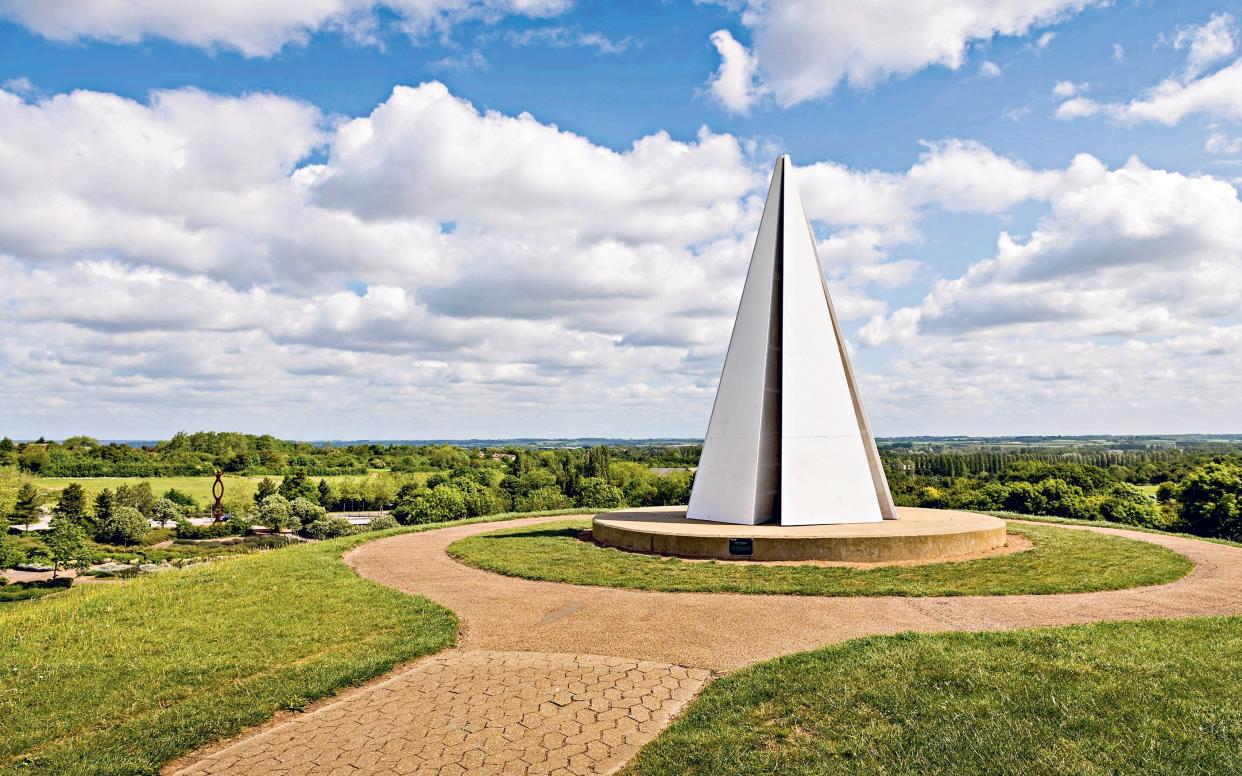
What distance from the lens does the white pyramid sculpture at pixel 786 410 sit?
1511cm

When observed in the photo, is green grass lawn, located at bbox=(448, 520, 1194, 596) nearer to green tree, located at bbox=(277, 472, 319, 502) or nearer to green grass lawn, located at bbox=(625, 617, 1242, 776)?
green grass lawn, located at bbox=(625, 617, 1242, 776)

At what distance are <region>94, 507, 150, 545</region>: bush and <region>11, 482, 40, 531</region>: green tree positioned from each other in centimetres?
810

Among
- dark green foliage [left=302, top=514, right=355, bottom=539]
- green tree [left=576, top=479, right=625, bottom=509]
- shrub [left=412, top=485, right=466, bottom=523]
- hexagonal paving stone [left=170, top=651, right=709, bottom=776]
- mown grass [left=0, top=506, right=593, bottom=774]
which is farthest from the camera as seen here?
dark green foliage [left=302, top=514, right=355, bottom=539]

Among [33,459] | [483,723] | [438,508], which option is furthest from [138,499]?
[483,723]

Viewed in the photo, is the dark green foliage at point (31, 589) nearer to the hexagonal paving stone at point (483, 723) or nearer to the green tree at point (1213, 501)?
the hexagonal paving stone at point (483, 723)

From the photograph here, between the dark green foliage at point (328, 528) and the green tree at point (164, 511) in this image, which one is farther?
the green tree at point (164, 511)

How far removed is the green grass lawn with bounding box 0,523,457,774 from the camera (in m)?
5.77

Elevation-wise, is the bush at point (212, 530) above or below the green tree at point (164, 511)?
below

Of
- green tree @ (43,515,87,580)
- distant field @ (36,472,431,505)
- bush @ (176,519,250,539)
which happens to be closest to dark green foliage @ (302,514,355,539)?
bush @ (176,519,250,539)

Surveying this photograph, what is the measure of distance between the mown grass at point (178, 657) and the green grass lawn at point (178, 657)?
0.02 meters

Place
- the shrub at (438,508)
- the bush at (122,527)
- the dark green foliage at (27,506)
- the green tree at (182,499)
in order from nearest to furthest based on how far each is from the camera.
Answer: the shrub at (438,508), the bush at (122,527), the dark green foliage at (27,506), the green tree at (182,499)

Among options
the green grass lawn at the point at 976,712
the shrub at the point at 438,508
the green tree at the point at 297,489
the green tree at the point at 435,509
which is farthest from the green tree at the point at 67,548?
the green grass lawn at the point at 976,712

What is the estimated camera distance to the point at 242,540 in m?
57.9

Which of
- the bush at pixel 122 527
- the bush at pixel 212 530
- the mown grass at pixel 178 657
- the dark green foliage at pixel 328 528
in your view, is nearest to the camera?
the mown grass at pixel 178 657
